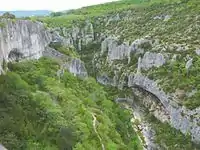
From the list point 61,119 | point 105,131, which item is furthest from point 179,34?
point 61,119

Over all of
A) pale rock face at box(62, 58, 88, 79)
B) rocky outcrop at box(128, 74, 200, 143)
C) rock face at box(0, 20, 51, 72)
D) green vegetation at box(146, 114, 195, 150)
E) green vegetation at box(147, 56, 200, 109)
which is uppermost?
rock face at box(0, 20, 51, 72)

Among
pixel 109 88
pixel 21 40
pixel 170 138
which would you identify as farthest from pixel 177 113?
pixel 109 88

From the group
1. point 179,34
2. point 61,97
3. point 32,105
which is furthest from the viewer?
point 179,34

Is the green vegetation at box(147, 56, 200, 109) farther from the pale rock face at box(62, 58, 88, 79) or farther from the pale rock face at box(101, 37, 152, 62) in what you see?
the pale rock face at box(101, 37, 152, 62)

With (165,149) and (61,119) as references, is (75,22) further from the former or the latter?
(61,119)

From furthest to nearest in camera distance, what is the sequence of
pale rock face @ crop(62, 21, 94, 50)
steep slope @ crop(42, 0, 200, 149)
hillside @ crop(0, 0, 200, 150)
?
1. pale rock face @ crop(62, 21, 94, 50)
2. steep slope @ crop(42, 0, 200, 149)
3. hillside @ crop(0, 0, 200, 150)

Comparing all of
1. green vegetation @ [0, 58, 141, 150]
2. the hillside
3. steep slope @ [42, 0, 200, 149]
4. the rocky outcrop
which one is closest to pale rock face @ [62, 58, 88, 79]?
the hillside

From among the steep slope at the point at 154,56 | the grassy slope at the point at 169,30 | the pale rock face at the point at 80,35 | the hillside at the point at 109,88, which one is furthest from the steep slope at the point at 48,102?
the pale rock face at the point at 80,35

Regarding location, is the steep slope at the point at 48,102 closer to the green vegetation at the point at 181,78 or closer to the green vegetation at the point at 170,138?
the green vegetation at the point at 170,138

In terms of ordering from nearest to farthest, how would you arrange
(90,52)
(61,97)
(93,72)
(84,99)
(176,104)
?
(61,97), (84,99), (176,104), (93,72), (90,52)
